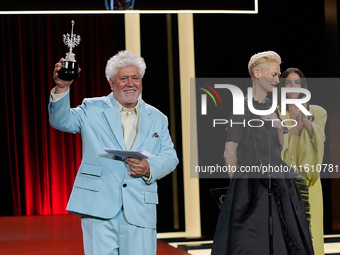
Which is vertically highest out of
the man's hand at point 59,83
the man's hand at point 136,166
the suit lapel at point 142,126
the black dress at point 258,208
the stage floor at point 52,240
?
the man's hand at point 59,83

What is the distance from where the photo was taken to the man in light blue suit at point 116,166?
80.7 inches

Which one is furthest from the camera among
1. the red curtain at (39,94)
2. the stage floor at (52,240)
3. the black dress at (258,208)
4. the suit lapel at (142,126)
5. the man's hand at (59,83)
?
the red curtain at (39,94)

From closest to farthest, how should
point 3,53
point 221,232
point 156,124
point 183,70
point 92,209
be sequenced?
1. point 92,209
2. point 156,124
3. point 221,232
4. point 183,70
5. point 3,53

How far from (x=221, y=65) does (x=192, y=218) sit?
64.2 inches

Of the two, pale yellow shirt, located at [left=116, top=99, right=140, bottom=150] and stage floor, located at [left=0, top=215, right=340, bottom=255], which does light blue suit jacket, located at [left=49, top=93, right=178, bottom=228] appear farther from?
stage floor, located at [left=0, top=215, right=340, bottom=255]

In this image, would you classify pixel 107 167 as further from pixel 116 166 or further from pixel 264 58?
pixel 264 58

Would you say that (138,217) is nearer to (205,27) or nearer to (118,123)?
(118,123)

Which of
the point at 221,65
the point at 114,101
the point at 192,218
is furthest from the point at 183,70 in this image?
the point at 114,101

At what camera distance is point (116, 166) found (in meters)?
2.12

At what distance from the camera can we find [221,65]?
202 inches

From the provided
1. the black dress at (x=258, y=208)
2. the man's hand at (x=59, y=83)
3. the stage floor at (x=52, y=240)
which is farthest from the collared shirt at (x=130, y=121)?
the stage floor at (x=52, y=240)

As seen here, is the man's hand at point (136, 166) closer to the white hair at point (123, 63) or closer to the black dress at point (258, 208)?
the white hair at point (123, 63)

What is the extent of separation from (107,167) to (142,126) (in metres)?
0.24

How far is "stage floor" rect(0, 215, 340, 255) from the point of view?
3.38 m
